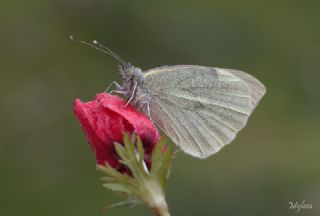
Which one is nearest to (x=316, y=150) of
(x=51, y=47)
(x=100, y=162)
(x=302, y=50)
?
(x=302, y=50)

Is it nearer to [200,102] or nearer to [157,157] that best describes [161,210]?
[157,157]

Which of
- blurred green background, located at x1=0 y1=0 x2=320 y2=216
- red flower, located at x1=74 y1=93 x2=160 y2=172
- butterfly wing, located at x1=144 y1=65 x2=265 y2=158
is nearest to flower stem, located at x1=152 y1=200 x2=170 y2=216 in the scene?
red flower, located at x1=74 y1=93 x2=160 y2=172

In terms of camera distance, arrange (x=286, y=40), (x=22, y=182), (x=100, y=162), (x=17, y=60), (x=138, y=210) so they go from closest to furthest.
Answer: (x=100, y=162) → (x=138, y=210) → (x=22, y=182) → (x=17, y=60) → (x=286, y=40)

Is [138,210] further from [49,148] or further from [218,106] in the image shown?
[218,106]

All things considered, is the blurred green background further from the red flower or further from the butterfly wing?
the red flower

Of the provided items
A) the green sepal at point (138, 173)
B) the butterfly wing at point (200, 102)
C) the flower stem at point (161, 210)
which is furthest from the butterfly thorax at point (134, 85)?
the flower stem at point (161, 210)

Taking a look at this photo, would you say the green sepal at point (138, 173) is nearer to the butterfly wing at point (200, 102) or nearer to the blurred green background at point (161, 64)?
the butterfly wing at point (200, 102)
